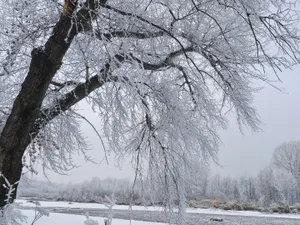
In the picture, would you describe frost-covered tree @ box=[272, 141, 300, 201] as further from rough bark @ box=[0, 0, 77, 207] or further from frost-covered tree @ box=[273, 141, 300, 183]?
rough bark @ box=[0, 0, 77, 207]

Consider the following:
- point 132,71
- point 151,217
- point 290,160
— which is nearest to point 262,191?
point 290,160

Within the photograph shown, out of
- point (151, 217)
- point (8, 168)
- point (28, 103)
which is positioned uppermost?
point (28, 103)

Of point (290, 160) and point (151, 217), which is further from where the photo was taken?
point (290, 160)

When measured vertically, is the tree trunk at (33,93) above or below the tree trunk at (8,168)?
above

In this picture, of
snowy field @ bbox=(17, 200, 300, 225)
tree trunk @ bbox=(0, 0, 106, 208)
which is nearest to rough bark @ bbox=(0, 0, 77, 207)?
tree trunk @ bbox=(0, 0, 106, 208)

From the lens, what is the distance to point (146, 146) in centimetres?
657

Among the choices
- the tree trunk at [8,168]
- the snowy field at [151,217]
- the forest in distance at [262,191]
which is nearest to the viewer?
Result: the tree trunk at [8,168]

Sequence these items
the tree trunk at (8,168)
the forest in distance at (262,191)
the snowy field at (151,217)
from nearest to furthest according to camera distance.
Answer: the tree trunk at (8,168) < the snowy field at (151,217) < the forest in distance at (262,191)

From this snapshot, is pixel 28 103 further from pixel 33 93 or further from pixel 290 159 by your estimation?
pixel 290 159

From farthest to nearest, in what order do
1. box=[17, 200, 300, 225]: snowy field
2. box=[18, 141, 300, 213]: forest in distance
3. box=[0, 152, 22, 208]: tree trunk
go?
box=[18, 141, 300, 213]: forest in distance → box=[17, 200, 300, 225]: snowy field → box=[0, 152, 22, 208]: tree trunk

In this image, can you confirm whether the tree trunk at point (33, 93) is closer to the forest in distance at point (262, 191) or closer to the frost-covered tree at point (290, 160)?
the forest in distance at point (262, 191)

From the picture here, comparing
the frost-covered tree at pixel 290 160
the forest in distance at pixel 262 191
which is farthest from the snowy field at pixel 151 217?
the frost-covered tree at pixel 290 160

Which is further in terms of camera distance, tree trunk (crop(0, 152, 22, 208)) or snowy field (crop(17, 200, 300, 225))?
snowy field (crop(17, 200, 300, 225))

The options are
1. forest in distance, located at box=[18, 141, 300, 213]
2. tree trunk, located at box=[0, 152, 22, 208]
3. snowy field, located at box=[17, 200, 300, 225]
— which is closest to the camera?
tree trunk, located at box=[0, 152, 22, 208]
